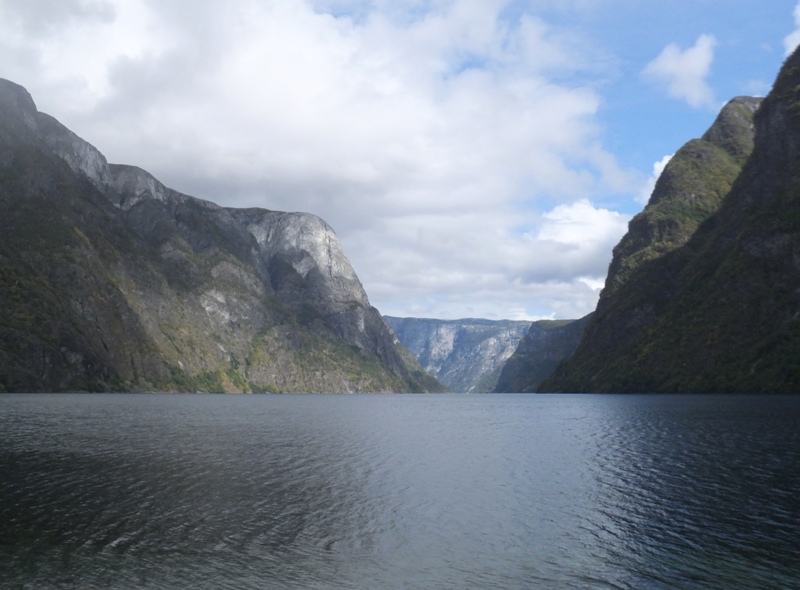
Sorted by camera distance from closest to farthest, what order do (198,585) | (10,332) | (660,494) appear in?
(198,585) < (660,494) < (10,332)

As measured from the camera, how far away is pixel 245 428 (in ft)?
322

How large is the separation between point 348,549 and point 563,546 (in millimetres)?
10683

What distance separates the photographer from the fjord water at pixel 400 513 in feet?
89.3

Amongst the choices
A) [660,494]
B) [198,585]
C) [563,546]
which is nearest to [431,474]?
[660,494]

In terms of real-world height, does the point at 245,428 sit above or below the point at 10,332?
below

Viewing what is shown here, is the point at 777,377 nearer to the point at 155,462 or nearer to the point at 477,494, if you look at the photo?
the point at 477,494

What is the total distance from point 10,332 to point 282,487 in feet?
607

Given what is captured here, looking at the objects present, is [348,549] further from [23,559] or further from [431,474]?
[431,474]

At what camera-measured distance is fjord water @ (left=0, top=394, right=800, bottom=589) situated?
27219 millimetres

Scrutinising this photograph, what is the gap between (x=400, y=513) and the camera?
39500 mm

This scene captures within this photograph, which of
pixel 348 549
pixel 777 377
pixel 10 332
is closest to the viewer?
pixel 348 549

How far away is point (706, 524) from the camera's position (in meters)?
35.0

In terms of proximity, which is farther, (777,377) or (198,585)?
(777,377)

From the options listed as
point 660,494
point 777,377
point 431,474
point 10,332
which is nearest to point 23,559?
point 431,474
